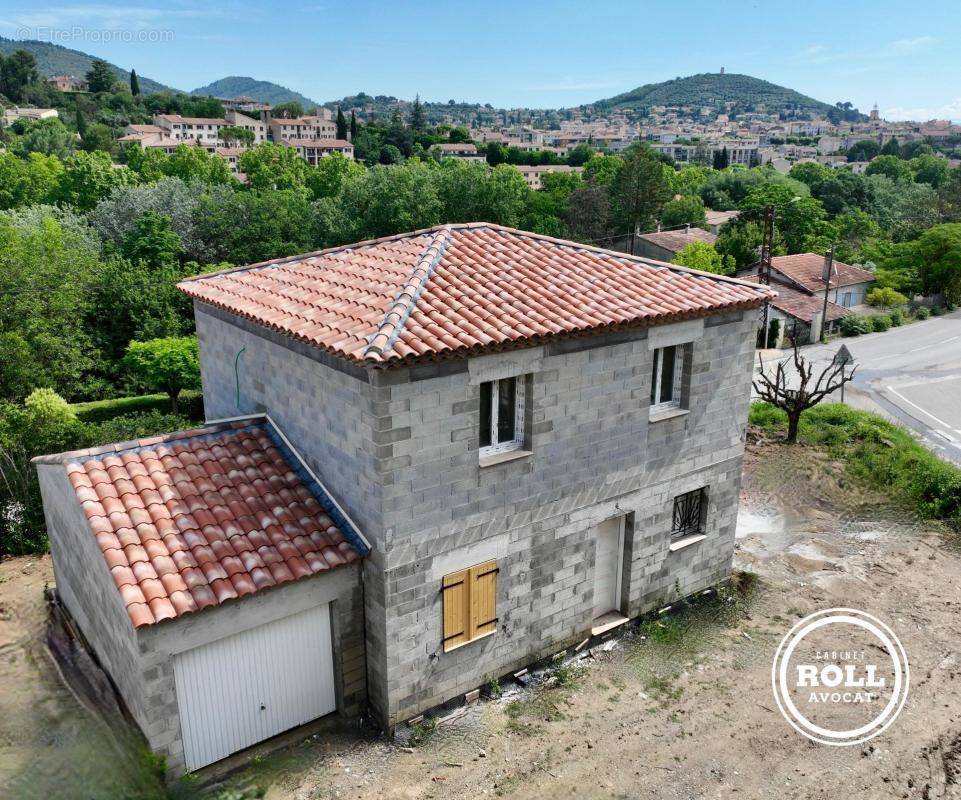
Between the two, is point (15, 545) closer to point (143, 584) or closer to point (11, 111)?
point (143, 584)

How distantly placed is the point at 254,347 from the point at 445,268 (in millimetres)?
3584

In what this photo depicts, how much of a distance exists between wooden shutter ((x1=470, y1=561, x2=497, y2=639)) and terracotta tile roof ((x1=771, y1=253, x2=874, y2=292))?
4281cm

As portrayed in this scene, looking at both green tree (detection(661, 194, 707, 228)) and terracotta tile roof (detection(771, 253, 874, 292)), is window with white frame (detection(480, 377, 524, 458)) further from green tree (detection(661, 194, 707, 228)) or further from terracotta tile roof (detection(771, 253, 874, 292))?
green tree (detection(661, 194, 707, 228))

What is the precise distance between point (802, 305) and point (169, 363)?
1411 inches

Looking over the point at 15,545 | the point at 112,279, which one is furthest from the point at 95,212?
the point at 15,545

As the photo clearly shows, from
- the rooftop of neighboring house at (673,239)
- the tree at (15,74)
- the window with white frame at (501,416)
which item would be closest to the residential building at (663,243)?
the rooftop of neighboring house at (673,239)

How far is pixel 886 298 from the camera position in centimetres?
5119

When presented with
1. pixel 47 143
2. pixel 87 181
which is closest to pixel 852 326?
pixel 87 181

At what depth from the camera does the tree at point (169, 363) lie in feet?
88.9

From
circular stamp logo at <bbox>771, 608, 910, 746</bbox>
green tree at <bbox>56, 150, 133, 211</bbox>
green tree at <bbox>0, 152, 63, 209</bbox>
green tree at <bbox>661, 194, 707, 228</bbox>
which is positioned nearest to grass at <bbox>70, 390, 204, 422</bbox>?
circular stamp logo at <bbox>771, 608, 910, 746</bbox>

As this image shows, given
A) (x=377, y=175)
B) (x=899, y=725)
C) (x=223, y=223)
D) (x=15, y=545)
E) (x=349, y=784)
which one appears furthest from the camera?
(x=377, y=175)

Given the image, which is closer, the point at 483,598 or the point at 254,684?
the point at 254,684

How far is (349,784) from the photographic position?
9930 mm

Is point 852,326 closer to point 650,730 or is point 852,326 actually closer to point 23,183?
point 650,730
